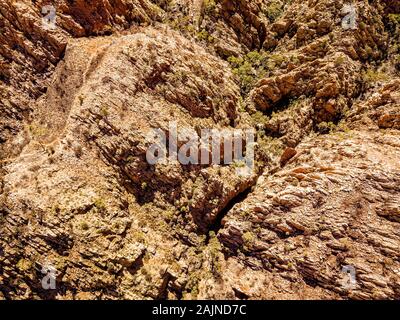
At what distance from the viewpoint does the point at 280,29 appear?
2519 centimetres

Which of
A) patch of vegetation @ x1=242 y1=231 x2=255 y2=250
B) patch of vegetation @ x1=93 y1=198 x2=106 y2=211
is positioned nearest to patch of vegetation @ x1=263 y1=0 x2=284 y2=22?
patch of vegetation @ x1=242 y1=231 x2=255 y2=250

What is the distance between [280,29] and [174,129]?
46.7 ft

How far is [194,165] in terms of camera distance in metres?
19.2

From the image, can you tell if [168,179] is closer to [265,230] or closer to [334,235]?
[265,230]

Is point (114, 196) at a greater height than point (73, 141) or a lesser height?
lesser

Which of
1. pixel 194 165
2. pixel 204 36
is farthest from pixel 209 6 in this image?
pixel 194 165

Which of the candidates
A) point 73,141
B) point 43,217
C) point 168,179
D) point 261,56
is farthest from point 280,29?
point 43,217

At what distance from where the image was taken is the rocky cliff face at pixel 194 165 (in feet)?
49.5

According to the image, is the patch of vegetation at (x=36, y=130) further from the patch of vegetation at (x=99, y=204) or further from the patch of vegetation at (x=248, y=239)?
the patch of vegetation at (x=248, y=239)
